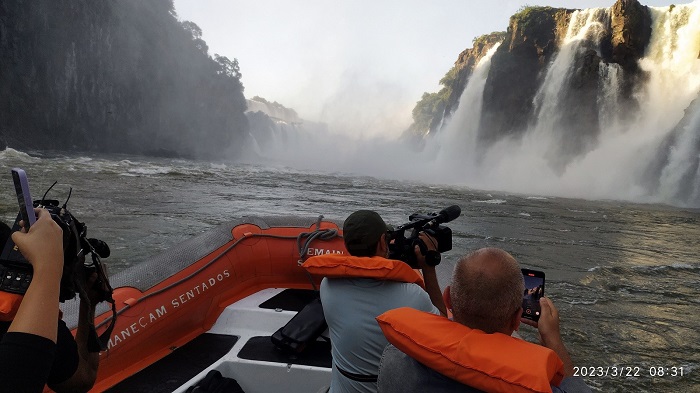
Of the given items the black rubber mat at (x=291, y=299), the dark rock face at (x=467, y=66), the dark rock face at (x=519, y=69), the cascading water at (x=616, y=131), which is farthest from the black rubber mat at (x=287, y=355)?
the dark rock face at (x=467, y=66)

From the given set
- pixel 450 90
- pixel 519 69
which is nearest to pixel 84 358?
pixel 519 69

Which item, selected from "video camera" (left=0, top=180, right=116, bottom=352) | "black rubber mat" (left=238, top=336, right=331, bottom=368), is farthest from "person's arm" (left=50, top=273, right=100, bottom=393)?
"black rubber mat" (left=238, top=336, right=331, bottom=368)

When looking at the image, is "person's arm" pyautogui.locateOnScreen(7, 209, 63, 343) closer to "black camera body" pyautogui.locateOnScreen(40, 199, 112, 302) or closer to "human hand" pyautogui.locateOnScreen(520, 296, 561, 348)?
"black camera body" pyautogui.locateOnScreen(40, 199, 112, 302)

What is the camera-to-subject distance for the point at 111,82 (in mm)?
45406

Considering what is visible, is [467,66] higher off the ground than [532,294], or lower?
higher

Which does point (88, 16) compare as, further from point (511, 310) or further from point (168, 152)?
point (511, 310)

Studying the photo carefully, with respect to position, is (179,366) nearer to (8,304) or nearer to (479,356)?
(8,304)

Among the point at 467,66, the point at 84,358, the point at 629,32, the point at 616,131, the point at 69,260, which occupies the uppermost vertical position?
the point at 467,66

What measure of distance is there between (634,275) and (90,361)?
823 centimetres

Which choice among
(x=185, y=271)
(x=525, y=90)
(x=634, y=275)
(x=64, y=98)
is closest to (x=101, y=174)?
(x=185, y=271)

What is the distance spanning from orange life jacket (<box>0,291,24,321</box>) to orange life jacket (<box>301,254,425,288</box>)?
121 centimetres

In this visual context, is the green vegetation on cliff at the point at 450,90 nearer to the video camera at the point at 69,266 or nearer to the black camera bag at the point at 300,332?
the black camera bag at the point at 300,332

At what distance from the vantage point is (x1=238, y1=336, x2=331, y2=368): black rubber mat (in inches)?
131

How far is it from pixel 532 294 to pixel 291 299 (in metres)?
3.04
